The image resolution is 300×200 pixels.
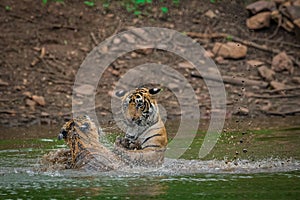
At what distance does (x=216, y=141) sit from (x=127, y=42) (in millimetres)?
4832

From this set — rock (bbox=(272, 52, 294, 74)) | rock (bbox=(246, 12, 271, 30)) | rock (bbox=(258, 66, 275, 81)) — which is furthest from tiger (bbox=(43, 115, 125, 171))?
rock (bbox=(246, 12, 271, 30))

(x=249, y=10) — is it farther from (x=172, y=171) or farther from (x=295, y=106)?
(x=172, y=171)

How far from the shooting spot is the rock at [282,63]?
13868 millimetres

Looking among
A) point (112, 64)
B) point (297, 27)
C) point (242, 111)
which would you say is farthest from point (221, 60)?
point (112, 64)

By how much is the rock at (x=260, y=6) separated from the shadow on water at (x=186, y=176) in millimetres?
5053

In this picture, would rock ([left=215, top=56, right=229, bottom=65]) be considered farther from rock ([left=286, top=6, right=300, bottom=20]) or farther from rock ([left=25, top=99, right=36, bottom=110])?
rock ([left=25, top=99, right=36, bottom=110])

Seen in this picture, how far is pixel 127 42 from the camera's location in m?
14.5

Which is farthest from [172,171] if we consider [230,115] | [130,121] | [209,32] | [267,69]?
[209,32]

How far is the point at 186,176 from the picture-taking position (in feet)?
24.9

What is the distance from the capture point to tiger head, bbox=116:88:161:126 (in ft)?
26.3

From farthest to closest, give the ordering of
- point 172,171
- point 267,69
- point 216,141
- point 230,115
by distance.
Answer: point 267,69 < point 230,115 < point 216,141 < point 172,171

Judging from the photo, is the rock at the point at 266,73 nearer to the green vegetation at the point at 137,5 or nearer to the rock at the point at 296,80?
the rock at the point at 296,80

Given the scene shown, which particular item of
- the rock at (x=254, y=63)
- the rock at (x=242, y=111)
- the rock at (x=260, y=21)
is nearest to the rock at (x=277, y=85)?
the rock at (x=254, y=63)

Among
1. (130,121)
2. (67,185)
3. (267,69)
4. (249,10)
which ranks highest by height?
(249,10)
